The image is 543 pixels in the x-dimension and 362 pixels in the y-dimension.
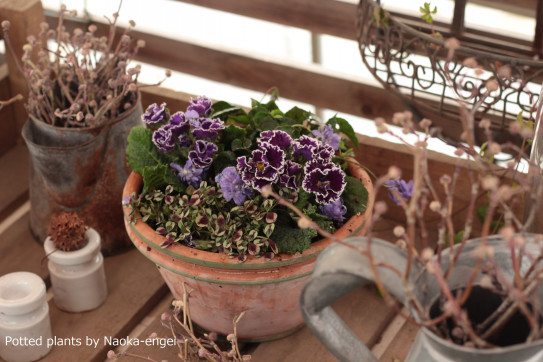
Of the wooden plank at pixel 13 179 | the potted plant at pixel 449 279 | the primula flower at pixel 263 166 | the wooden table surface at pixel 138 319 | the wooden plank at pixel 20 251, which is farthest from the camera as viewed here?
the wooden plank at pixel 13 179

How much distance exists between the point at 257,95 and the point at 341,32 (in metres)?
0.67

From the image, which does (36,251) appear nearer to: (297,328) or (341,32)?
(297,328)

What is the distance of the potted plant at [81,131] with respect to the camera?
98 centimetres

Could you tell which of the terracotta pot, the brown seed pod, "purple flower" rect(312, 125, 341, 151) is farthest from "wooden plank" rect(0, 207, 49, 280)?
"purple flower" rect(312, 125, 341, 151)

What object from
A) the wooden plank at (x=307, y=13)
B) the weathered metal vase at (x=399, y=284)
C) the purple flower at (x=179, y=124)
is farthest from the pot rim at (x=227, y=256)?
the wooden plank at (x=307, y=13)

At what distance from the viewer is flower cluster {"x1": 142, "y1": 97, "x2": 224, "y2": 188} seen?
0.87 m

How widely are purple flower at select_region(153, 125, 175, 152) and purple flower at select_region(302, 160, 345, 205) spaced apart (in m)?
0.17

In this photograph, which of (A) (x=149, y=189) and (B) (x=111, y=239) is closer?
(A) (x=149, y=189)

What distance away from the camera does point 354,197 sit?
0.89 metres

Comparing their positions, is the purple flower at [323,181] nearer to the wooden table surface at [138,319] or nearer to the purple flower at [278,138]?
the purple flower at [278,138]

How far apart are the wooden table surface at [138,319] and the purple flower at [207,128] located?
24 cm

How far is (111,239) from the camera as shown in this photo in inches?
41.4

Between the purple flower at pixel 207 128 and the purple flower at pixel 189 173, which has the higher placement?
the purple flower at pixel 207 128

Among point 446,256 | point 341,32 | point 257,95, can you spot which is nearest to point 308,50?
point 257,95
